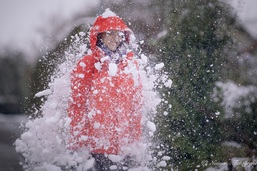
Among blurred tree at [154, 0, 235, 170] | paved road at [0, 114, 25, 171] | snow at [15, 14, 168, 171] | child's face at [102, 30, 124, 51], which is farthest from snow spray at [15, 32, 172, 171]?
blurred tree at [154, 0, 235, 170]

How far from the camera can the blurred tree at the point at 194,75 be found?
4.08m

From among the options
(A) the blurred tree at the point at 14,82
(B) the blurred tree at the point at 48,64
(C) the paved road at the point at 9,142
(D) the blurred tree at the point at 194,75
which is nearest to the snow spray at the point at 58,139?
(C) the paved road at the point at 9,142

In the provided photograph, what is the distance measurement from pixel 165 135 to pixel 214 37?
5.85ft

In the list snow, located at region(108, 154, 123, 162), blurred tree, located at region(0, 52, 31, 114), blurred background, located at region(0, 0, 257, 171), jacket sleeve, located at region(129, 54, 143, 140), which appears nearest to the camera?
snow, located at region(108, 154, 123, 162)

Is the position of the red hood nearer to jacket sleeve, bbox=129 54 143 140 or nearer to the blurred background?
jacket sleeve, bbox=129 54 143 140

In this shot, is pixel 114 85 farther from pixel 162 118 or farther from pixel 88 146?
pixel 162 118

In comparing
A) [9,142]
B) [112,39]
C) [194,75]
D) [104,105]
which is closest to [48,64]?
[9,142]

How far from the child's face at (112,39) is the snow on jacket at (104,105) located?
0.38 feet

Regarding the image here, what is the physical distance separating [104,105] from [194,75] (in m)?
2.27

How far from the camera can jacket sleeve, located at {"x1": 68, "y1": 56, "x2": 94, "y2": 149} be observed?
2.32 metres

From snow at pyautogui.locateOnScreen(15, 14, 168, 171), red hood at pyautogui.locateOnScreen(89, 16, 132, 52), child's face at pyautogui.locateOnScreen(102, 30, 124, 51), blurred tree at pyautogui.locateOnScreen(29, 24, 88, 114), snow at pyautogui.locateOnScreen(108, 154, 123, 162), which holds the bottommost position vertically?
snow at pyautogui.locateOnScreen(108, 154, 123, 162)

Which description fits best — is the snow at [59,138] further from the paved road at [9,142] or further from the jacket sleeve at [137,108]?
the paved road at [9,142]

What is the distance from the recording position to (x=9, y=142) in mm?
4355

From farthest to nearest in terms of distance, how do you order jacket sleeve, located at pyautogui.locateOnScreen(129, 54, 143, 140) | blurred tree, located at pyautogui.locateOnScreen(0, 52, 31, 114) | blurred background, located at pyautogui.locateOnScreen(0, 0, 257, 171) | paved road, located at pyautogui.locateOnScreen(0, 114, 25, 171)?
1. blurred tree, located at pyautogui.locateOnScreen(0, 52, 31, 114)
2. blurred background, located at pyautogui.locateOnScreen(0, 0, 257, 171)
3. paved road, located at pyautogui.locateOnScreen(0, 114, 25, 171)
4. jacket sleeve, located at pyautogui.locateOnScreen(129, 54, 143, 140)
